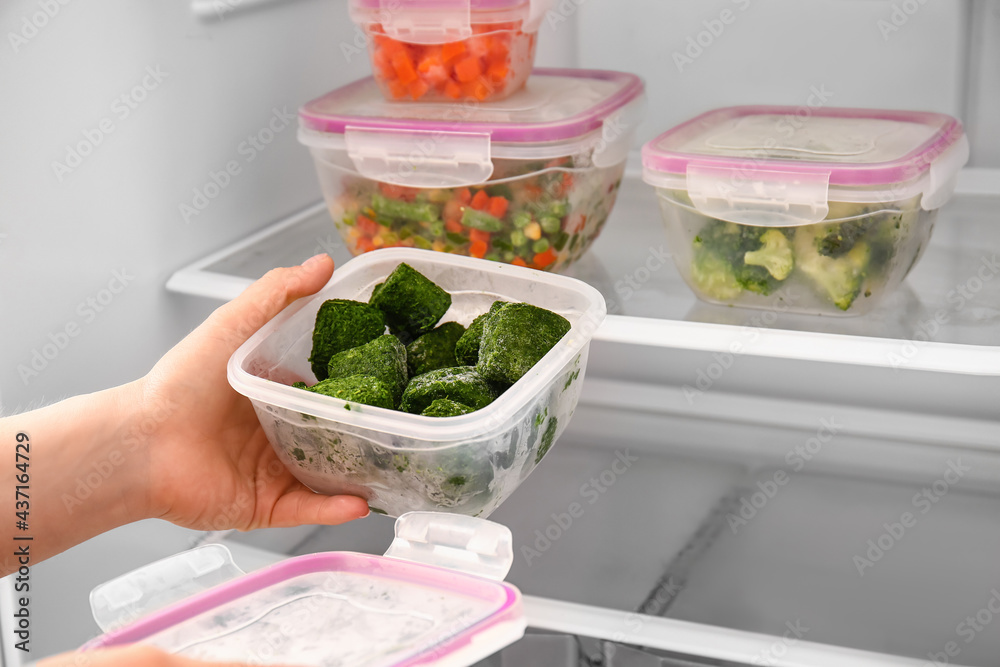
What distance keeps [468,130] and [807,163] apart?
37cm

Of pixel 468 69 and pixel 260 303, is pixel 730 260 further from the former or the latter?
pixel 260 303

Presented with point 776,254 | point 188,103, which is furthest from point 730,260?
point 188,103

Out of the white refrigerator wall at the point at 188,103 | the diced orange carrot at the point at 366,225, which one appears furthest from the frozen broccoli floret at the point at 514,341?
the white refrigerator wall at the point at 188,103

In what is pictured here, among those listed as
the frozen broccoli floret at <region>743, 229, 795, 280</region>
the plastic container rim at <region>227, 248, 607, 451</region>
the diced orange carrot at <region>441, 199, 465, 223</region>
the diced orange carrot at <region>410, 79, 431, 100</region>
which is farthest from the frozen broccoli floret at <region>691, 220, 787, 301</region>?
the diced orange carrot at <region>410, 79, 431, 100</region>

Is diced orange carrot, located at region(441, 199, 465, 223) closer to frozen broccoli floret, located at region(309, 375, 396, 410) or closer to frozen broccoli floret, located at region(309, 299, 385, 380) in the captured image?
frozen broccoli floret, located at region(309, 299, 385, 380)

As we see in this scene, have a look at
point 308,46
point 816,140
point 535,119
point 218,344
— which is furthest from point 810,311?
point 308,46

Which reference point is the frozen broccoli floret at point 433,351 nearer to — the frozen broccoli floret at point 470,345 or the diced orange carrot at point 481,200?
the frozen broccoli floret at point 470,345

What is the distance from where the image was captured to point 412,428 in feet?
2.37

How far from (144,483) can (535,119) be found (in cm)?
58

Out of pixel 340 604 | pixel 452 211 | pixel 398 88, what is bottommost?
pixel 340 604

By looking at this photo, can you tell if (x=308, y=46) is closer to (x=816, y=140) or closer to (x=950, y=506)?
(x=816, y=140)

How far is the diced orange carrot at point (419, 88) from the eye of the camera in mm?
1112

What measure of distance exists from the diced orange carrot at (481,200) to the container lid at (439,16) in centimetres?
18

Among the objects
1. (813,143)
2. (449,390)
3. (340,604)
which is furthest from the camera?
(813,143)
